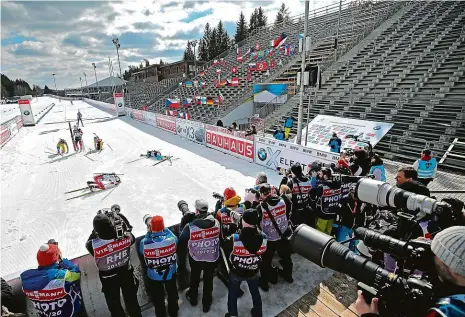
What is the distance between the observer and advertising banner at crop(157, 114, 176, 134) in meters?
19.8

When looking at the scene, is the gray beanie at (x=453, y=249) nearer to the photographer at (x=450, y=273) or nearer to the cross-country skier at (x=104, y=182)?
the photographer at (x=450, y=273)

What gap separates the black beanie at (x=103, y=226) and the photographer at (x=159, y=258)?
451 millimetres

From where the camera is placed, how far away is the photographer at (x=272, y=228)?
3898 millimetres

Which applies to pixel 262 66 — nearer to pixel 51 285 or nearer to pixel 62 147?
pixel 62 147

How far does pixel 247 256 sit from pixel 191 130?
1458cm

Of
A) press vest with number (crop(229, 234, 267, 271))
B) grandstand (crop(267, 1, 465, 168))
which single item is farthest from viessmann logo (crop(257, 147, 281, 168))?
press vest with number (crop(229, 234, 267, 271))

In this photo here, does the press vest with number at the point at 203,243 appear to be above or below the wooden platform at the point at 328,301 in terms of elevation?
above

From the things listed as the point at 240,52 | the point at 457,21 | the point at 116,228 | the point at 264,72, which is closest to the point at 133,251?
the point at 116,228

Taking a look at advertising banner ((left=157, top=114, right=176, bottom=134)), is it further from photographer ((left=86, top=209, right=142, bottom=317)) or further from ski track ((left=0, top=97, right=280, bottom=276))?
photographer ((left=86, top=209, right=142, bottom=317))

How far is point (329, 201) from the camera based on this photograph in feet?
14.8

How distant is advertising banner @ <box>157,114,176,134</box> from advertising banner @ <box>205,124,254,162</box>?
517 centimetres

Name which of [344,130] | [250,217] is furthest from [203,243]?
[344,130]

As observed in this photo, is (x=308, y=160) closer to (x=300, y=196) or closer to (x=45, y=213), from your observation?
(x=300, y=196)

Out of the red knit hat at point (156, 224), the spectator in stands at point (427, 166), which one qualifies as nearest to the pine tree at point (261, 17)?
the spectator in stands at point (427, 166)
